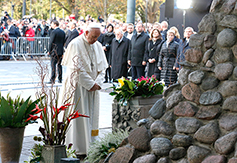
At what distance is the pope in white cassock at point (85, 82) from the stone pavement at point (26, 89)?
0.35 meters

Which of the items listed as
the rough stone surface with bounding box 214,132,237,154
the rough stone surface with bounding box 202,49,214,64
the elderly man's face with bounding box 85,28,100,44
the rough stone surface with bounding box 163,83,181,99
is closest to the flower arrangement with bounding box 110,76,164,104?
the elderly man's face with bounding box 85,28,100,44

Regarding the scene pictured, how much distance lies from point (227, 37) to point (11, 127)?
2.63 m

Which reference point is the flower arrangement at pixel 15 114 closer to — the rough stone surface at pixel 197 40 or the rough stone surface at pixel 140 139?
the rough stone surface at pixel 140 139

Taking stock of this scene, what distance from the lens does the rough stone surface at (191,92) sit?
13.6 feet

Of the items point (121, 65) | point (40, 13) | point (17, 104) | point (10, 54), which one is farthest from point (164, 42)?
point (40, 13)

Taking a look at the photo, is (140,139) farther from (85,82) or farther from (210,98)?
(85,82)

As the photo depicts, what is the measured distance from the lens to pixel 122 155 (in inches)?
175

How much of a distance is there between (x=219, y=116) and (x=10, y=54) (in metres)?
19.7

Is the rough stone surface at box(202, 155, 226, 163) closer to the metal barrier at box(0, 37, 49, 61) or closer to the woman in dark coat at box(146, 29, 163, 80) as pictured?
the woman in dark coat at box(146, 29, 163, 80)

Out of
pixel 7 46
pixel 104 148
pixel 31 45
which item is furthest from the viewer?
pixel 31 45

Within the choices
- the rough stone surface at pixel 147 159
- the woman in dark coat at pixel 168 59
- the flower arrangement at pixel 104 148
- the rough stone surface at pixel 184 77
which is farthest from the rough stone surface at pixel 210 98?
the woman in dark coat at pixel 168 59

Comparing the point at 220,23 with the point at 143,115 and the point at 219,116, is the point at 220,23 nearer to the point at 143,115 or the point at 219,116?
the point at 219,116

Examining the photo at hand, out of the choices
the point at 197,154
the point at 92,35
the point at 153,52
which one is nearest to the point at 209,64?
the point at 197,154

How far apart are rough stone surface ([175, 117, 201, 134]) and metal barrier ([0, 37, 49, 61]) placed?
60.6 ft
